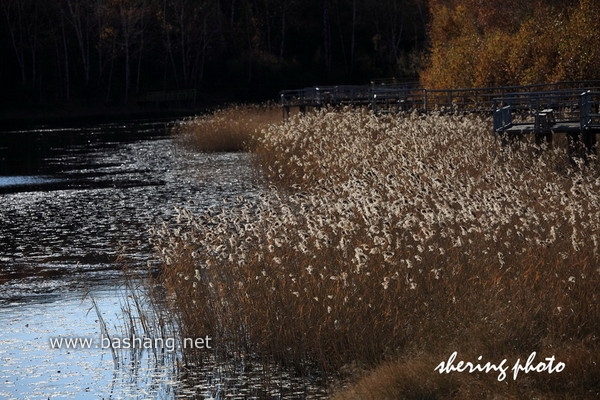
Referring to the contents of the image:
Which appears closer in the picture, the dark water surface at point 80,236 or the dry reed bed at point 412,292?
the dry reed bed at point 412,292

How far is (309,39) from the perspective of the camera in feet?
298

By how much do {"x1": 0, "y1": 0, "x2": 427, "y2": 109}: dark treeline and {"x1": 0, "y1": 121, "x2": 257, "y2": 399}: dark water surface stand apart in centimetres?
2781

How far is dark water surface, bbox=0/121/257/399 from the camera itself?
13086 millimetres

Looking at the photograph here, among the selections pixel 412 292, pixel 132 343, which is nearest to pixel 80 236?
pixel 132 343

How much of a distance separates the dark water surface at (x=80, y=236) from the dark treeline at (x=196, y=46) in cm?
2781

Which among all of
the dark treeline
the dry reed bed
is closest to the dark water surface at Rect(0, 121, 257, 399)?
the dry reed bed

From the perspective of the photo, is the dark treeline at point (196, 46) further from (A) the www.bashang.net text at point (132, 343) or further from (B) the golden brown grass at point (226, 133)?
(A) the www.bashang.net text at point (132, 343)

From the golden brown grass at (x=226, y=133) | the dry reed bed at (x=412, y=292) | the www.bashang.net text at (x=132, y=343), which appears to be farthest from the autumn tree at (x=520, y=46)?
the www.bashang.net text at (x=132, y=343)

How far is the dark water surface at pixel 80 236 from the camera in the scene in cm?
1309

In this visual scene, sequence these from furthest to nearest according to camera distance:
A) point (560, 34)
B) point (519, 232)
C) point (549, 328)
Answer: point (560, 34) → point (519, 232) → point (549, 328)

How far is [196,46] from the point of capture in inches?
3275

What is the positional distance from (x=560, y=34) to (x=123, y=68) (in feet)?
155

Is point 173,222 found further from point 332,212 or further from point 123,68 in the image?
point 123,68

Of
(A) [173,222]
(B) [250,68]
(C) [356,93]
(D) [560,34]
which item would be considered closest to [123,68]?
(B) [250,68]
